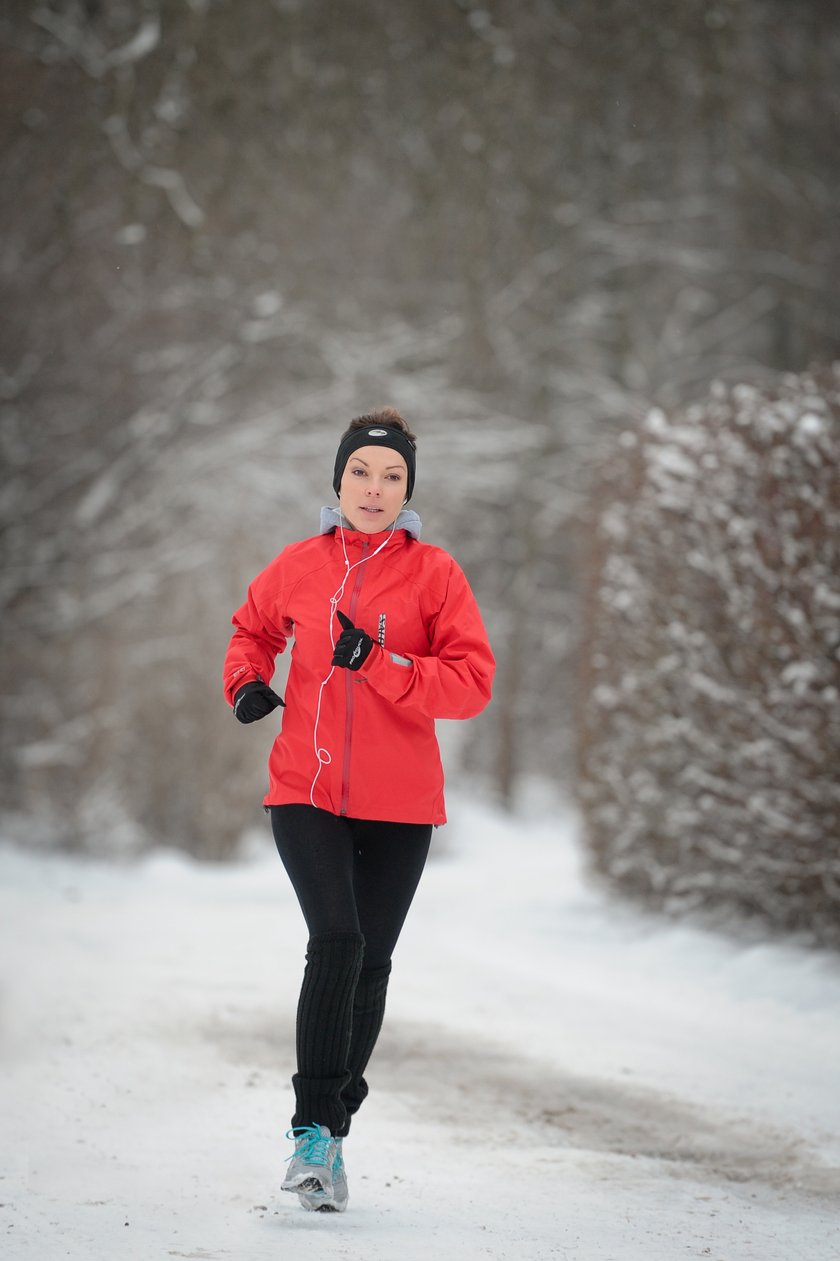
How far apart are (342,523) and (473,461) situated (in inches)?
580

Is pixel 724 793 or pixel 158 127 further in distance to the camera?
pixel 158 127

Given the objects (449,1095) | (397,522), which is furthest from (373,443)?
(449,1095)

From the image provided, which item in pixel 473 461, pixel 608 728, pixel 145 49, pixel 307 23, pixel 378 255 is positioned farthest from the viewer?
pixel 473 461

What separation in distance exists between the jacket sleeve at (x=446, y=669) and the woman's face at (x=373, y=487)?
24 cm

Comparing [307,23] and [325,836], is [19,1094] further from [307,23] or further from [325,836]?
[307,23]

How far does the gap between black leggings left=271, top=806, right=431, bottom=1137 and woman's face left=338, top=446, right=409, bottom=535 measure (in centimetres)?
75

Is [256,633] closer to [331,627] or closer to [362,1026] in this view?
[331,627]

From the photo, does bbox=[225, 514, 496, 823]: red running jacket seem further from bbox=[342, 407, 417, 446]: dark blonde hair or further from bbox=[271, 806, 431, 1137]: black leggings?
bbox=[342, 407, 417, 446]: dark blonde hair

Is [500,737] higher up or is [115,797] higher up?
[500,737]

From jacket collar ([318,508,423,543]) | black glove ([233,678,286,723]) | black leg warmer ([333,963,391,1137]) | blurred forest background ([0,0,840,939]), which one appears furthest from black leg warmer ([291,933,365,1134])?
blurred forest background ([0,0,840,939])

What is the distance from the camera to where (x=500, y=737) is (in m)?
21.8

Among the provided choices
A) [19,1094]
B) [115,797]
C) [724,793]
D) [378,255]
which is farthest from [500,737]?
[19,1094]

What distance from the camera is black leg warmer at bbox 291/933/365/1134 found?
3.18 meters

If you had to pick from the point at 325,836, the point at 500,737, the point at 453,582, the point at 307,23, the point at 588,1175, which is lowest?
the point at 588,1175
